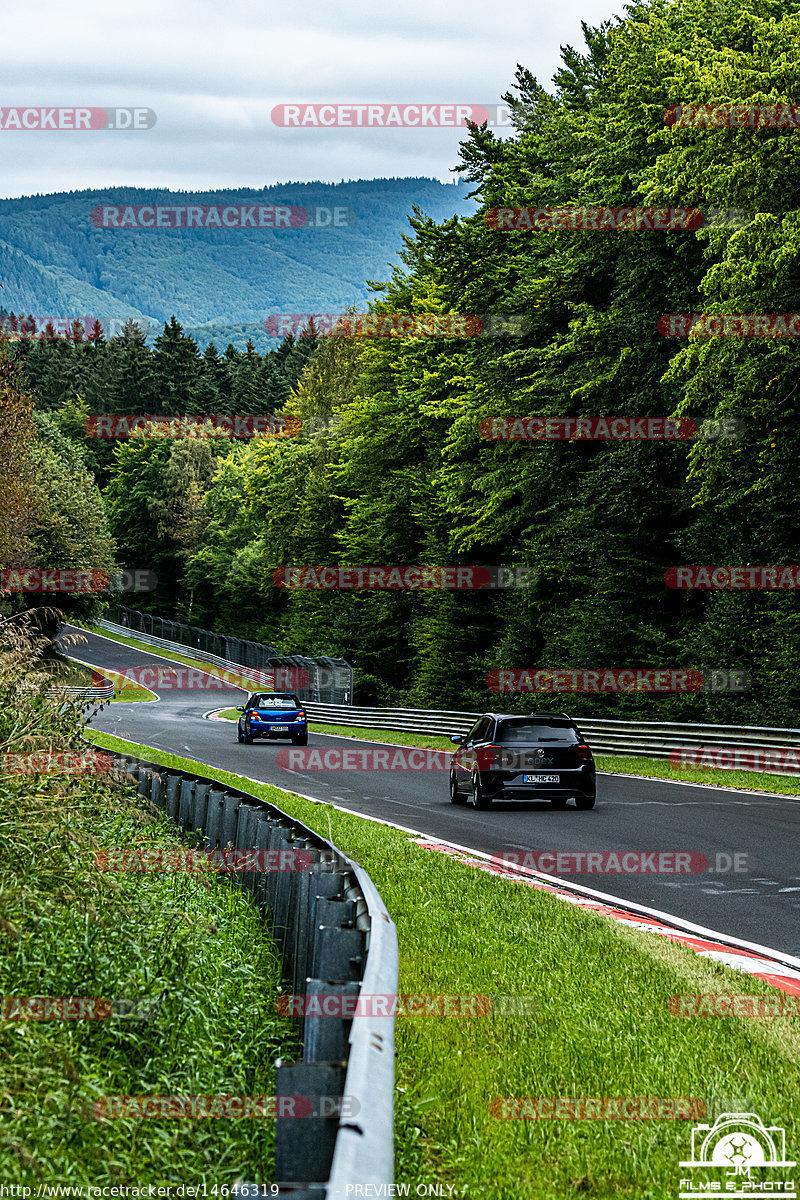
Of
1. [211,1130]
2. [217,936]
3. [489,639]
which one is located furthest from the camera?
[489,639]

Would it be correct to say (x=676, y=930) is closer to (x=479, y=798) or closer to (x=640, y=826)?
(x=640, y=826)

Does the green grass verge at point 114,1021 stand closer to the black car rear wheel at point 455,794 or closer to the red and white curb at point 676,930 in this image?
the red and white curb at point 676,930

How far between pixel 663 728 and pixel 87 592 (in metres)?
49.4

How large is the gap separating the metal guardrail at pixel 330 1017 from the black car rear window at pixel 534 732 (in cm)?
939

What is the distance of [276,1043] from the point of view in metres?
6.11

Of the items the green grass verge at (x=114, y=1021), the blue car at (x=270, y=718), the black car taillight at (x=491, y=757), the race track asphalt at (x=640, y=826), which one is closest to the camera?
the green grass verge at (x=114, y=1021)

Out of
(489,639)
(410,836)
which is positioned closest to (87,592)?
(489,639)

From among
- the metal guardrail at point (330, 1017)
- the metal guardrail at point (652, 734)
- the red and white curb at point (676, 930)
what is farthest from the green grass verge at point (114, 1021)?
the metal guardrail at point (652, 734)

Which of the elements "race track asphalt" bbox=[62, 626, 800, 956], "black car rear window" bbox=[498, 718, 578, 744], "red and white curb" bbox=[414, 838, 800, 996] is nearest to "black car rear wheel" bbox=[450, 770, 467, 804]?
"race track asphalt" bbox=[62, 626, 800, 956]

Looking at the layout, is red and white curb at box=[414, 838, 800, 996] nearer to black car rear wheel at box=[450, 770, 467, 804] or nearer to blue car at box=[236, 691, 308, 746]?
black car rear wheel at box=[450, 770, 467, 804]

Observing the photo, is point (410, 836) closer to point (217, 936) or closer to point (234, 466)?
point (217, 936)

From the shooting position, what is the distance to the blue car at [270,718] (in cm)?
3694

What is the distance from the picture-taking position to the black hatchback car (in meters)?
19.4

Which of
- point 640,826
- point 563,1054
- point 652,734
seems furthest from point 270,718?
point 563,1054
